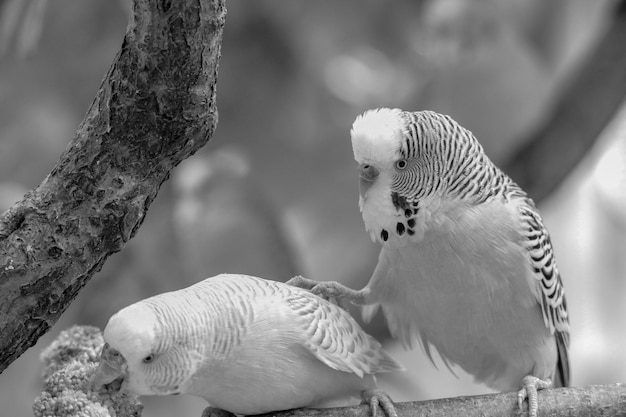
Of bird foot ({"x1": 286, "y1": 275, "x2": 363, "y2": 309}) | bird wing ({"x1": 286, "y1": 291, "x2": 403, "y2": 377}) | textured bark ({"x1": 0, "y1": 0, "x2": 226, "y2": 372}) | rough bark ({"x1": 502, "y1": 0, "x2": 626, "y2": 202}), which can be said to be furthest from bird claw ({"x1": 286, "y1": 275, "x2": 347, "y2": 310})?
rough bark ({"x1": 502, "y1": 0, "x2": 626, "y2": 202})

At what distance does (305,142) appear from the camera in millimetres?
4055

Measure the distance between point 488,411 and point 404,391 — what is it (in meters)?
1.39

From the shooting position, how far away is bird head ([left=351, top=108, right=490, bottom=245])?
5.18 feet

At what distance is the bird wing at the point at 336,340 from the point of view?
1.48 metres

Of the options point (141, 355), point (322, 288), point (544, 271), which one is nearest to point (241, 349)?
point (141, 355)

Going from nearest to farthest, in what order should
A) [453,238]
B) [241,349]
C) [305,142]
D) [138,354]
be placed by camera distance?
1. [138,354]
2. [241,349]
3. [453,238]
4. [305,142]

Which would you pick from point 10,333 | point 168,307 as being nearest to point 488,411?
point 168,307

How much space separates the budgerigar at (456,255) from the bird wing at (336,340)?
177mm

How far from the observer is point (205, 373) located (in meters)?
1.38

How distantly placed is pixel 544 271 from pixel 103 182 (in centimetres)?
108

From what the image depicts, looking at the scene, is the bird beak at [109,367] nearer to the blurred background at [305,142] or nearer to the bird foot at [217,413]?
the bird foot at [217,413]

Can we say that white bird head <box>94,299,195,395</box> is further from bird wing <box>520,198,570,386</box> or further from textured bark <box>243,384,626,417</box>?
bird wing <box>520,198,570,386</box>

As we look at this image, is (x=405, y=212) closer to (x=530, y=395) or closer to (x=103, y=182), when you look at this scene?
(x=530, y=395)

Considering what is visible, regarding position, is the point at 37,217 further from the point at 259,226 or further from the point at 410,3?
the point at 410,3
